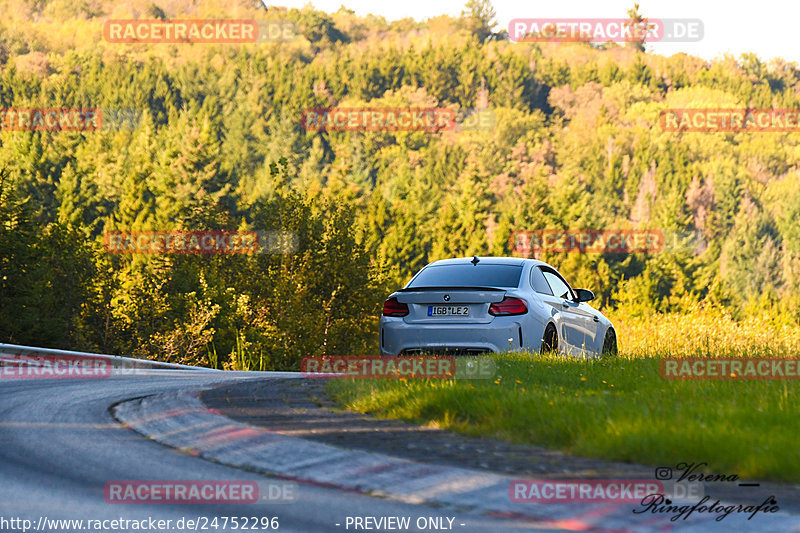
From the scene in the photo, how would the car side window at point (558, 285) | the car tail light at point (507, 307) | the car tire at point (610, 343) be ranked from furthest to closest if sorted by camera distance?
1. the car tire at point (610, 343)
2. the car side window at point (558, 285)
3. the car tail light at point (507, 307)

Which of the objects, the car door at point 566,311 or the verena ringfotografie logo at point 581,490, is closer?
the verena ringfotografie logo at point 581,490

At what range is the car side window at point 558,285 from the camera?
1321 centimetres

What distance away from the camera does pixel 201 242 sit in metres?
63.4

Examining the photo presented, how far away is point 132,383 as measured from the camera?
1049cm

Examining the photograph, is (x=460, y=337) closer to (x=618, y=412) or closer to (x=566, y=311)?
(x=566, y=311)

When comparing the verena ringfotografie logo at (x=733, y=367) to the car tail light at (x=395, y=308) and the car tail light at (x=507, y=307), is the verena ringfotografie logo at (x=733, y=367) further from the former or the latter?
the car tail light at (x=395, y=308)

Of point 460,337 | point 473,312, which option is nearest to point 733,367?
point 473,312

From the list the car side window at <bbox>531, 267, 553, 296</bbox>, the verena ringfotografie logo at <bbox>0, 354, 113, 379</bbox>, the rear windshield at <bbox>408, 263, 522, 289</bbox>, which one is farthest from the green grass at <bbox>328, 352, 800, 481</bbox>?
the verena ringfotografie logo at <bbox>0, 354, 113, 379</bbox>

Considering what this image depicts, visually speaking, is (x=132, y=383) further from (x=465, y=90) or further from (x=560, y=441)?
(x=465, y=90)

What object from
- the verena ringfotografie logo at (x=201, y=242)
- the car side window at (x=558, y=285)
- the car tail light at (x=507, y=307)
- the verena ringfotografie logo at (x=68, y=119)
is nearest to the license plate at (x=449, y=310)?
the car tail light at (x=507, y=307)

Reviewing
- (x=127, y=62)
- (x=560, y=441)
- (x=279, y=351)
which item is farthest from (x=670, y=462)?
(x=127, y=62)

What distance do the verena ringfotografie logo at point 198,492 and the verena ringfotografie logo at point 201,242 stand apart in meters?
43.6

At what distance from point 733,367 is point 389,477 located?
7.57 m

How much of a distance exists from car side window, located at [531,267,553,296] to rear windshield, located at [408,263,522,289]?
9.7 inches
